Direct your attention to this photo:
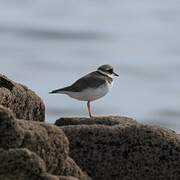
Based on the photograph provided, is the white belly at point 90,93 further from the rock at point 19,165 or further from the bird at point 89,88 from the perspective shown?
the rock at point 19,165

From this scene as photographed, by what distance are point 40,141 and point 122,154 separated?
1.31 meters

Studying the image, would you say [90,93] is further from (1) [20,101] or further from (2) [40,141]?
(2) [40,141]

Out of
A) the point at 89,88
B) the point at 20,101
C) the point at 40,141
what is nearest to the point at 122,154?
the point at 40,141

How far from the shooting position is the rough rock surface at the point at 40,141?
600 centimetres

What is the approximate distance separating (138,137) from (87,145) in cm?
46

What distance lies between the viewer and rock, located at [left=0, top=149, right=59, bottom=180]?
5.64 meters

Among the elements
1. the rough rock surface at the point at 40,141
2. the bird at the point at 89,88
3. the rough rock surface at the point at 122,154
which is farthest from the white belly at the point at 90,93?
the rough rock surface at the point at 40,141

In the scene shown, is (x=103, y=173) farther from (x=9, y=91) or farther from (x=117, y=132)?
(x=9, y=91)

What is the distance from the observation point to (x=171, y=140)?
759 cm

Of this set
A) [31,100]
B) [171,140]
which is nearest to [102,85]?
[31,100]

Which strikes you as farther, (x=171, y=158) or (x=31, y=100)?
(x=31, y=100)

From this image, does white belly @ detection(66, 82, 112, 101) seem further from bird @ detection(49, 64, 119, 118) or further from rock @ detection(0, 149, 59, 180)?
rock @ detection(0, 149, 59, 180)

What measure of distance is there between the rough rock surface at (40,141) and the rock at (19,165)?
30cm

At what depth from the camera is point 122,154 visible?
741cm
